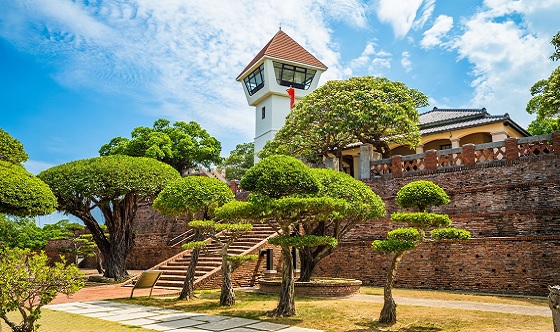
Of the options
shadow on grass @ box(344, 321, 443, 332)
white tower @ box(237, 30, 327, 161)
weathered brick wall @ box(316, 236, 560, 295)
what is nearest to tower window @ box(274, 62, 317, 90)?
white tower @ box(237, 30, 327, 161)

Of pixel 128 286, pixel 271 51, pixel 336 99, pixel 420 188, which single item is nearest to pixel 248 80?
pixel 271 51

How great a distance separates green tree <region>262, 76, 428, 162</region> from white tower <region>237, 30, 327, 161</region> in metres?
10.9

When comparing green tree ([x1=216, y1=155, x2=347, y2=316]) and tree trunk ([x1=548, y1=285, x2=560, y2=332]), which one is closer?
tree trunk ([x1=548, y1=285, x2=560, y2=332])

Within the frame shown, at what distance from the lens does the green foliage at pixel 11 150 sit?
16.9 m

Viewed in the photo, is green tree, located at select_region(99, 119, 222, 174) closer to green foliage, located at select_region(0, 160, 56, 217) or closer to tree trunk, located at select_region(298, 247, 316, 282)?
green foliage, located at select_region(0, 160, 56, 217)

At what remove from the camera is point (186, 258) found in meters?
16.8

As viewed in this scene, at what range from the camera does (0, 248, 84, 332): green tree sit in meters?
5.61

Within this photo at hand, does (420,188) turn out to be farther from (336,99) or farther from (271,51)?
(271,51)

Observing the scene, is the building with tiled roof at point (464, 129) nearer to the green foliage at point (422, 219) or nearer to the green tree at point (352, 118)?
the green tree at point (352, 118)

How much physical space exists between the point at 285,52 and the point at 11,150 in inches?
882

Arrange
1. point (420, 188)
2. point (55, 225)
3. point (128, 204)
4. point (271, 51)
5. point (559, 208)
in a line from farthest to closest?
point (271, 51)
point (55, 225)
point (128, 204)
point (559, 208)
point (420, 188)

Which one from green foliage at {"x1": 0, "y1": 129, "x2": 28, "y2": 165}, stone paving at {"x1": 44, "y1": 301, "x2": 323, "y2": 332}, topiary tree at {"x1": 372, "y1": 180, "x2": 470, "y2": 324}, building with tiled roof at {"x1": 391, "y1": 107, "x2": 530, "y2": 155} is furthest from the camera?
building with tiled roof at {"x1": 391, "y1": 107, "x2": 530, "y2": 155}

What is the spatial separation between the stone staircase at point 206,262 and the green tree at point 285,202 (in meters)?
4.74

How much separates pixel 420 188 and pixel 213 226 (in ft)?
16.9
